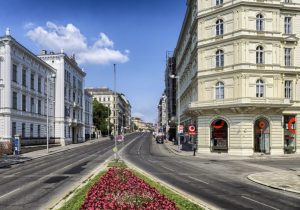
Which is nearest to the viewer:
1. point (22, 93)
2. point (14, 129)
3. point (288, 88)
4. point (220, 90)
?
point (220, 90)

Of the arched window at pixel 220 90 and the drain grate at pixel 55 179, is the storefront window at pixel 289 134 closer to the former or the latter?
the arched window at pixel 220 90

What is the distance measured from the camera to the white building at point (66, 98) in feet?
251

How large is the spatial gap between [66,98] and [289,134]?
49047mm

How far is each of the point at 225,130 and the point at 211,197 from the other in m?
31.1

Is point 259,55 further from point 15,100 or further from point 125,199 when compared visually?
point 125,199

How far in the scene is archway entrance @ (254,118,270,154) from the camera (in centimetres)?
4591

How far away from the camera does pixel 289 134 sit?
48.1 meters

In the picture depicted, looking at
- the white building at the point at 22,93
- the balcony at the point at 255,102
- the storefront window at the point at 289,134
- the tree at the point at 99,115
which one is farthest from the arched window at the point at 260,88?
the tree at the point at 99,115

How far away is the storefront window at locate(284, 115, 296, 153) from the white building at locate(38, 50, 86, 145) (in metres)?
45.8

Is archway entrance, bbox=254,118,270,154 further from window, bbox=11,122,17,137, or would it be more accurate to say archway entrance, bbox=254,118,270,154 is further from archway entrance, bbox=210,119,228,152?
window, bbox=11,122,17,137

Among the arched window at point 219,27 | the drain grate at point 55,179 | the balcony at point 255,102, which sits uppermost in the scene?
the arched window at point 219,27

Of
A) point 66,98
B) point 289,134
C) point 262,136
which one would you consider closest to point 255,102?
point 262,136

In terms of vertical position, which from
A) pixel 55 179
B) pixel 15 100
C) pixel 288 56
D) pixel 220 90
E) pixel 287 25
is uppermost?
pixel 287 25

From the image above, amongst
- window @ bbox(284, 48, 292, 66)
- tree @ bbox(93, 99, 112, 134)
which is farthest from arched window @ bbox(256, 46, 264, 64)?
tree @ bbox(93, 99, 112, 134)
